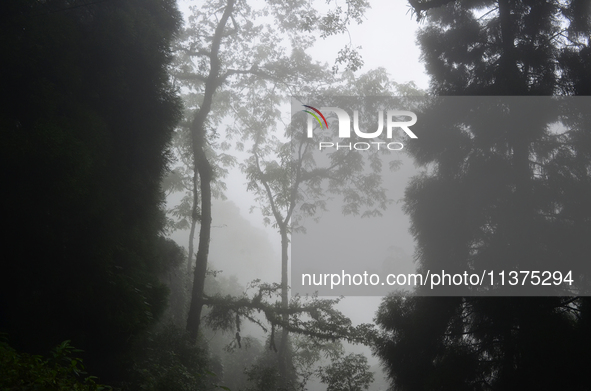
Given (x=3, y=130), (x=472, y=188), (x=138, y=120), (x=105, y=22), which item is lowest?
(x=3, y=130)

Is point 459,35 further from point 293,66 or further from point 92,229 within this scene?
point 92,229

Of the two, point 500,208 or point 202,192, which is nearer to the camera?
point 500,208

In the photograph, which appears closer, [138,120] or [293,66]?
[138,120]

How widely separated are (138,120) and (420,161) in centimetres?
646

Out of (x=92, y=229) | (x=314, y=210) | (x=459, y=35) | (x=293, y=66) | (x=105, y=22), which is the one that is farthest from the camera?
(x=314, y=210)

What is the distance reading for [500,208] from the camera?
24.3ft

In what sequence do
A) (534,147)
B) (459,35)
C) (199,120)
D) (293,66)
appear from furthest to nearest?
(293,66), (199,120), (459,35), (534,147)

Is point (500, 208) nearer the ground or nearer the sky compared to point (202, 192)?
nearer the ground

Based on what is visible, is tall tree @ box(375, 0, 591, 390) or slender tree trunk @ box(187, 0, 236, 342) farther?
slender tree trunk @ box(187, 0, 236, 342)

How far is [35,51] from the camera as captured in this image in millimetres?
4695

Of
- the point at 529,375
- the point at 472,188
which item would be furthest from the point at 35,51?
the point at 529,375

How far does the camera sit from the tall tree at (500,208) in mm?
6266

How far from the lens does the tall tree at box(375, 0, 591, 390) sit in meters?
6.27

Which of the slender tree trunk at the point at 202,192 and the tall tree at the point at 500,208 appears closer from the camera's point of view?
the tall tree at the point at 500,208
